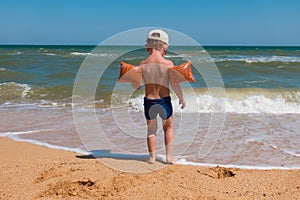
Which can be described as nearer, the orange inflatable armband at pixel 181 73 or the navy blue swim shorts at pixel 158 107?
the orange inflatable armband at pixel 181 73

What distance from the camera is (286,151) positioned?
4500 mm

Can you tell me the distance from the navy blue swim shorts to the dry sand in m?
0.52

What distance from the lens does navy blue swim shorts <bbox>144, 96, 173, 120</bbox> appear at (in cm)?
368

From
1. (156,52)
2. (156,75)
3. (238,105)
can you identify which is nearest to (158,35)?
(156,52)

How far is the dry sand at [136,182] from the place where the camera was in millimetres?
2896

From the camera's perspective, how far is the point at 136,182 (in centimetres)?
312

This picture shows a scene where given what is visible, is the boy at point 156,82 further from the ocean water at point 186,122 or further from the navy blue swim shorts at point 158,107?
Result: the ocean water at point 186,122

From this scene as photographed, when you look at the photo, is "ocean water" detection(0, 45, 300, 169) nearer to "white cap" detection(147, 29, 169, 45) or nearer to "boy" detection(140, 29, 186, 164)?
"boy" detection(140, 29, 186, 164)

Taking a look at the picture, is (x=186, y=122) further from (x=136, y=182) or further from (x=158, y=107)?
(x=136, y=182)

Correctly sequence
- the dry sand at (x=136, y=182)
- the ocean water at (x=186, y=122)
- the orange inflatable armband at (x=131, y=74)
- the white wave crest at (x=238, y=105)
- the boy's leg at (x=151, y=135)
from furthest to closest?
the white wave crest at (x=238, y=105) → the ocean water at (x=186, y=122) → the boy's leg at (x=151, y=135) → the orange inflatable armband at (x=131, y=74) → the dry sand at (x=136, y=182)

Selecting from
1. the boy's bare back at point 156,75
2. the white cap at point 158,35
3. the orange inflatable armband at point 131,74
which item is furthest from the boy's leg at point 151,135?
the white cap at point 158,35

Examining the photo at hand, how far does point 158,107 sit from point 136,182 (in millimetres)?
884

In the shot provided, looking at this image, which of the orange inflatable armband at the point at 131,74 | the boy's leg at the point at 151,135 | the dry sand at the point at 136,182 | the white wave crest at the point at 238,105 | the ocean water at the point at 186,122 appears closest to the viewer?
the dry sand at the point at 136,182

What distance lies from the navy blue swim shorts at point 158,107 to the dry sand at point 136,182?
52 cm
